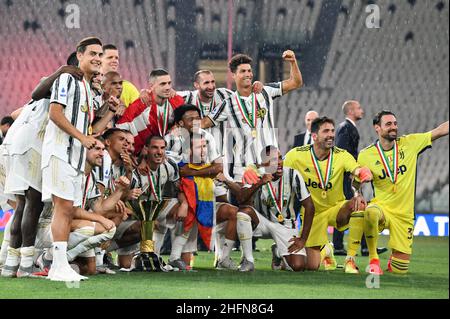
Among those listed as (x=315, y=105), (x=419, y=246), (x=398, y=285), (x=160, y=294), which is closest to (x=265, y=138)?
(x=398, y=285)

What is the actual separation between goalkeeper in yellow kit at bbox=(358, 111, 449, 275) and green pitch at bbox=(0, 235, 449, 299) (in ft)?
0.88

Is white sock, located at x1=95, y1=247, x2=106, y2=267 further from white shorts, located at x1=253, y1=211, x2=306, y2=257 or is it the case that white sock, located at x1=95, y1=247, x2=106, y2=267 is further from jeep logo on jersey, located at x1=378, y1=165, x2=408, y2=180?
jeep logo on jersey, located at x1=378, y1=165, x2=408, y2=180

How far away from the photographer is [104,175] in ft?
22.8

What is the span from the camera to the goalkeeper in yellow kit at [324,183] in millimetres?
7617

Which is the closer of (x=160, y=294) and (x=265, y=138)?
(x=160, y=294)

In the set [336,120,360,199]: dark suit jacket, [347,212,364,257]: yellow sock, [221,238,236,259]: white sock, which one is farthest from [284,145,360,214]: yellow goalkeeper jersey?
[336,120,360,199]: dark suit jacket

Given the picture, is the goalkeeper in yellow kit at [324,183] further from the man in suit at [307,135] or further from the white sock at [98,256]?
the man in suit at [307,135]

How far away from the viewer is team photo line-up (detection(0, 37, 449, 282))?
6.51m

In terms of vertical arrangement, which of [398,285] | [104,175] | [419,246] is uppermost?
[104,175]

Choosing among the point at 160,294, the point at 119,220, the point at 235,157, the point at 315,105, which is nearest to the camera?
the point at 160,294

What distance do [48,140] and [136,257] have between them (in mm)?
1234

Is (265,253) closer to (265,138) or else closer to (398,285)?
(265,138)

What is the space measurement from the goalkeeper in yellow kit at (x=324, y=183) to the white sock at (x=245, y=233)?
0.54m
